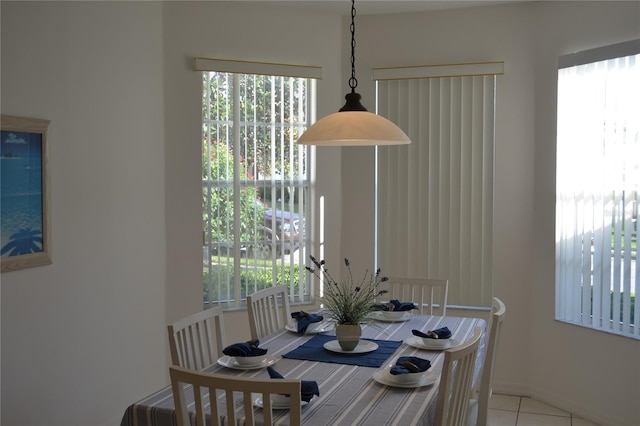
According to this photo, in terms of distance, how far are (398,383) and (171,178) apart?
8.87 feet

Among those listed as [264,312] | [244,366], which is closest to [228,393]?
[244,366]

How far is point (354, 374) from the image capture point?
269 centimetres

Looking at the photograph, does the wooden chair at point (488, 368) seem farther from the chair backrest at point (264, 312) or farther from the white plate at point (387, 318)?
the chair backrest at point (264, 312)

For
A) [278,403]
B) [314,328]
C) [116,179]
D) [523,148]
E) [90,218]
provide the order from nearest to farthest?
1. [278,403]
2. [314,328]
3. [90,218]
4. [116,179]
5. [523,148]

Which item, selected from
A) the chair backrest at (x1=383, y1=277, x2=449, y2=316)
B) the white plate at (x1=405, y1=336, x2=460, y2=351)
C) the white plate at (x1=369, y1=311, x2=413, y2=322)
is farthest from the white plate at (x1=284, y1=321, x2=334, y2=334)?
the chair backrest at (x1=383, y1=277, x2=449, y2=316)

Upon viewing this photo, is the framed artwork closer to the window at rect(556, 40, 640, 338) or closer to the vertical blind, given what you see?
the vertical blind

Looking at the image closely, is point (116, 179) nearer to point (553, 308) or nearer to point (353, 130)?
point (353, 130)

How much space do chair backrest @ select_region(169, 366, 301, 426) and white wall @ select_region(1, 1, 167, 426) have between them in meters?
1.59

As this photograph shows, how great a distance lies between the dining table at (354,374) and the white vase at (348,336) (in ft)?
0.13

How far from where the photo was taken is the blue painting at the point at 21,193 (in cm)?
317

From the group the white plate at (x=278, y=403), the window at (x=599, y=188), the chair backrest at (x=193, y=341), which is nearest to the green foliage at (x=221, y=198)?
the chair backrest at (x=193, y=341)

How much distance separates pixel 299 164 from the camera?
4996mm

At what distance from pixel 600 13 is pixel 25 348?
4.06 m

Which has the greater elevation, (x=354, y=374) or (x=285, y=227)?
(x=285, y=227)
